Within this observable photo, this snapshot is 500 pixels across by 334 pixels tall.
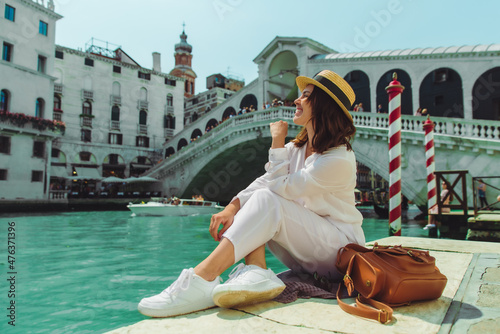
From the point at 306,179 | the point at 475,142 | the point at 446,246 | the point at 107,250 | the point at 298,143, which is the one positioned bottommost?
the point at 107,250

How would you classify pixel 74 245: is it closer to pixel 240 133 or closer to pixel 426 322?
pixel 426 322

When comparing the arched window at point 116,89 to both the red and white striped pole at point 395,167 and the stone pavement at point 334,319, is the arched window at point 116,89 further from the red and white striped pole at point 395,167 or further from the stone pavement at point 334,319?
the stone pavement at point 334,319

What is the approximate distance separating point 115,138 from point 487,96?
69.9ft

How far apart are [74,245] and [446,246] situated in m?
5.63

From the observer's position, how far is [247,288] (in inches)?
52.5

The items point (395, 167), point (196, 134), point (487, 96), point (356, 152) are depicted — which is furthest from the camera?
point (196, 134)

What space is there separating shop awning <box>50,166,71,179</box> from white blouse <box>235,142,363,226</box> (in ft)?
72.1

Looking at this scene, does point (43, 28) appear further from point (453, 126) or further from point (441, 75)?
point (453, 126)

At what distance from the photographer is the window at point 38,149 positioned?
17462 mm

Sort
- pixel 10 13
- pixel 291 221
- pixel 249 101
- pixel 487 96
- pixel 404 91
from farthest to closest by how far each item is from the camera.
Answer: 1. pixel 249 101
2. pixel 10 13
3. pixel 404 91
4. pixel 487 96
5. pixel 291 221

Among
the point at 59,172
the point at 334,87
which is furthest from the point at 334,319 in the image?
the point at 59,172

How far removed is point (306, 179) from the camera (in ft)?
5.13

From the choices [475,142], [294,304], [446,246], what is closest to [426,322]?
[294,304]

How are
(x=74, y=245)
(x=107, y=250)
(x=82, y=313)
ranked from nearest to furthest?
1. (x=82, y=313)
2. (x=107, y=250)
3. (x=74, y=245)
